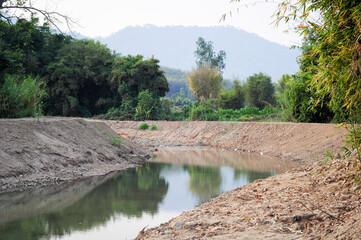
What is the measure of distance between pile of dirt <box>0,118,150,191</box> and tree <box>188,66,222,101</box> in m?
24.7

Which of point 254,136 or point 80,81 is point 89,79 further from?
point 254,136

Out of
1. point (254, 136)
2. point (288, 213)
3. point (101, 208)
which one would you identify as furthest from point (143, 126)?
point (288, 213)

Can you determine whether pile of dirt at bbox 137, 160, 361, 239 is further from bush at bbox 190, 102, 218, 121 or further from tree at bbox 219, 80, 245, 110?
tree at bbox 219, 80, 245, 110

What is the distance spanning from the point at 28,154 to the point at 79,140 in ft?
8.78

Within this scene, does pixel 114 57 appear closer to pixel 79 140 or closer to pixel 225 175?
pixel 79 140

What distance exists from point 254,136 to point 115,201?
11.0 meters

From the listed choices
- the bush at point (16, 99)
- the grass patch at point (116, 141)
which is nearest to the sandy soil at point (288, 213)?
the bush at point (16, 99)

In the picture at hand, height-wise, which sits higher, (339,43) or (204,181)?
(339,43)

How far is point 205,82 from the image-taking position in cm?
3772

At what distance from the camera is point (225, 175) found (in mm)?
10578

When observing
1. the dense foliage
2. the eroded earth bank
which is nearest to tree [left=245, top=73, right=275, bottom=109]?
the dense foliage

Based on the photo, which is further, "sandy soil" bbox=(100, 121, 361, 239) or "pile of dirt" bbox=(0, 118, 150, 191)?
"pile of dirt" bbox=(0, 118, 150, 191)

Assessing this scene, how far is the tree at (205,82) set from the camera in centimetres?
3762

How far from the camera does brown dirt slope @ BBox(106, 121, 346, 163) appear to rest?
44.2 ft
